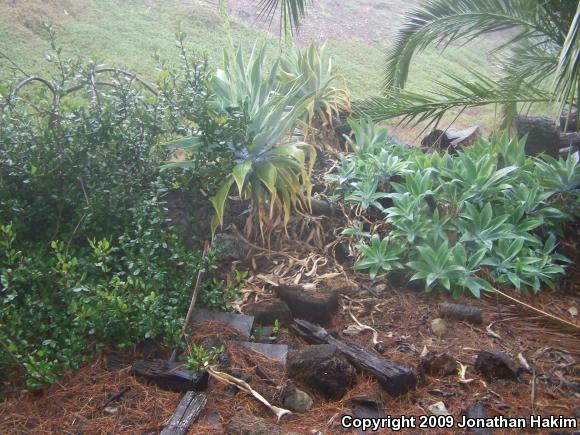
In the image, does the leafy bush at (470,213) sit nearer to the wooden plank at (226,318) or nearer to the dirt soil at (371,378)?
the dirt soil at (371,378)

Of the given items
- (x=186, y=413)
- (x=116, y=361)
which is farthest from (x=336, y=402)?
(x=116, y=361)

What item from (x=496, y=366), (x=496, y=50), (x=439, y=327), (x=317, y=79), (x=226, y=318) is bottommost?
(x=226, y=318)

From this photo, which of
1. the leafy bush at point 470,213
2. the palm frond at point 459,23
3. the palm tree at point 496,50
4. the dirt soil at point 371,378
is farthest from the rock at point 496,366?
the palm frond at point 459,23

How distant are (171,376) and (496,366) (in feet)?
5.15

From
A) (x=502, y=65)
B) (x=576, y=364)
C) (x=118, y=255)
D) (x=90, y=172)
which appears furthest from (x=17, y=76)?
(x=502, y=65)

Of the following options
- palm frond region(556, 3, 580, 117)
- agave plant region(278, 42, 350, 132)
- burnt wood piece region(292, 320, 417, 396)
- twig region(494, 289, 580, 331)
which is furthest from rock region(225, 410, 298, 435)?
agave plant region(278, 42, 350, 132)

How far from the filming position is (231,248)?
3.57 meters

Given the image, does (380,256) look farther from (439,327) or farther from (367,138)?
(367,138)

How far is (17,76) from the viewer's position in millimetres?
3471

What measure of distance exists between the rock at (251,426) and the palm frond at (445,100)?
2.94 meters

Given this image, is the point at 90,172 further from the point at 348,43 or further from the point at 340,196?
the point at 348,43

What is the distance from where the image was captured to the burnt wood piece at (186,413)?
2.21 m

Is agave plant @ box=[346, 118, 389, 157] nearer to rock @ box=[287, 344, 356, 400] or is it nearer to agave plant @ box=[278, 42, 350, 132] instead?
agave plant @ box=[278, 42, 350, 132]

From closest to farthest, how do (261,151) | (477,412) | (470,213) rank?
(477,412) → (470,213) → (261,151)
